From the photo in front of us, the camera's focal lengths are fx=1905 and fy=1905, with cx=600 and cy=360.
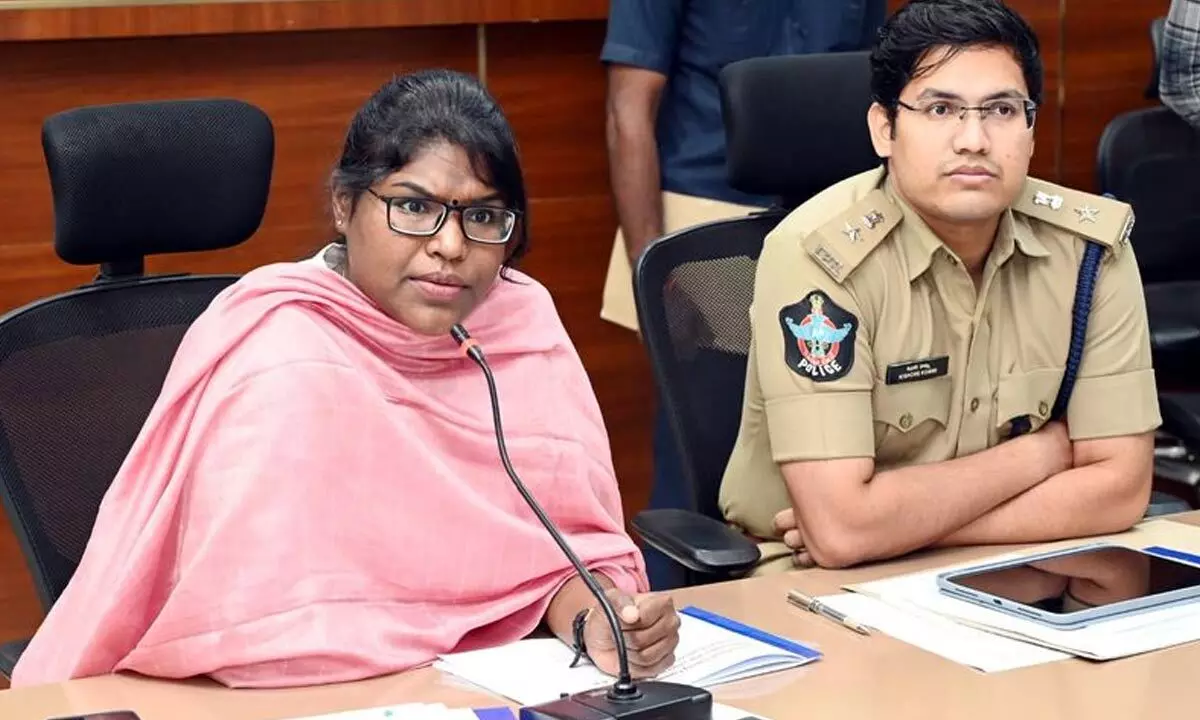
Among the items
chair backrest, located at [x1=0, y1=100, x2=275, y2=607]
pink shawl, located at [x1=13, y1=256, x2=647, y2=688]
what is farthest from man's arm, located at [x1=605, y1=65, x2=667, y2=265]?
pink shawl, located at [x1=13, y1=256, x2=647, y2=688]

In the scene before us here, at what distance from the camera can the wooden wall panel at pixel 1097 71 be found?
14.3ft

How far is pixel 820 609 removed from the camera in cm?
210

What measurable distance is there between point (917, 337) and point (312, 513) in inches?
34.7

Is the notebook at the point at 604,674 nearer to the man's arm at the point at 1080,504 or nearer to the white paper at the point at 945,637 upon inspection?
the white paper at the point at 945,637

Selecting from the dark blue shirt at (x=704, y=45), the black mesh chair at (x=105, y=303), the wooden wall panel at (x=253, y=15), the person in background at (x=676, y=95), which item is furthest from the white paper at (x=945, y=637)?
the wooden wall panel at (x=253, y=15)

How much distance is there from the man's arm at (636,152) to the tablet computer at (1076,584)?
1.43 meters

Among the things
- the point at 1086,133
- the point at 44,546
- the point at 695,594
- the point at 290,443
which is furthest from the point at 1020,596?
the point at 1086,133

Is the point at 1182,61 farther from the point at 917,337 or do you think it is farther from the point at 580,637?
the point at 580,637

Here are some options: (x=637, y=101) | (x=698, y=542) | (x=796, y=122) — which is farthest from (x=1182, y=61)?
(x=698, y=542)

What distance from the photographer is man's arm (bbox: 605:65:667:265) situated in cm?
350

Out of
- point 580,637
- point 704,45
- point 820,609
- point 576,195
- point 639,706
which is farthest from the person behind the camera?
point 576,195

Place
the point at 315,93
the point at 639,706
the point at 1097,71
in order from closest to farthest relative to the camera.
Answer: the point at 639,706 → the point at 315,93 → the point at 1097,71

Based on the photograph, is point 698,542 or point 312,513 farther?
point 698,542

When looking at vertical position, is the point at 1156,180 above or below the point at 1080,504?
above
